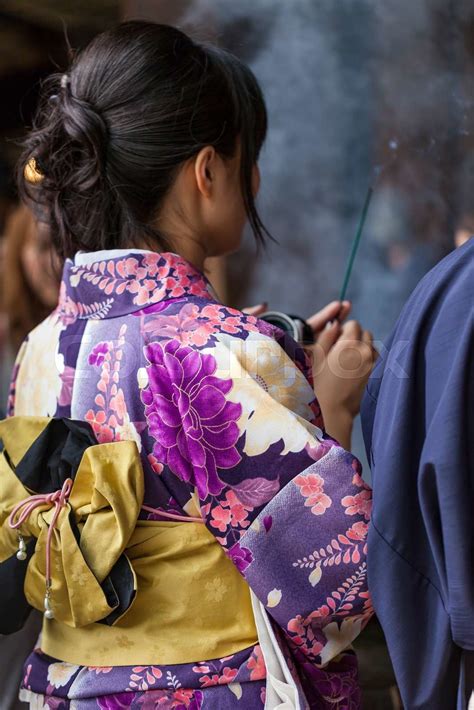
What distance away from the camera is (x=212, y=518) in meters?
1.24

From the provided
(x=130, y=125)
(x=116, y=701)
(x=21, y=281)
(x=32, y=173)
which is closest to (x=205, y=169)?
(x=130, y=125)

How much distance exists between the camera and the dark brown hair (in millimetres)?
1391

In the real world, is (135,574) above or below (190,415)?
below

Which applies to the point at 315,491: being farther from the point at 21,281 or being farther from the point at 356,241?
the point at 21,281

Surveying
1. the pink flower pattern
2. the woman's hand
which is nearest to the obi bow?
the pink flower pattern

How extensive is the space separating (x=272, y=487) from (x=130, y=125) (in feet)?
1.97

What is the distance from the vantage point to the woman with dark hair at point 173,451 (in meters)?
1.21

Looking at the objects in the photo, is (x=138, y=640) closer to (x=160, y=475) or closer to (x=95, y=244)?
(x=160, y=475)

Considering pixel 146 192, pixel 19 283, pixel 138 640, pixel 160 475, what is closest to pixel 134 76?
pixel 146 192

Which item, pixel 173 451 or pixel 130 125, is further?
pixel 130 125

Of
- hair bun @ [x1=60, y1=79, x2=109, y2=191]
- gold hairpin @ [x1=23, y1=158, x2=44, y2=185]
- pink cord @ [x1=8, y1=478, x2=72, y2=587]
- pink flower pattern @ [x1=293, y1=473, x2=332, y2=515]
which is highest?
hair bun @ [x1=60, y1=79, x2=109, y2=191]

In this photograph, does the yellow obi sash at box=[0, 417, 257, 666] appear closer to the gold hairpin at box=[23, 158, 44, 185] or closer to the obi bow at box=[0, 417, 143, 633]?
the obi bow at box=[0, 417, 143, 633]

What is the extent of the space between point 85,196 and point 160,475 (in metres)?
0.49

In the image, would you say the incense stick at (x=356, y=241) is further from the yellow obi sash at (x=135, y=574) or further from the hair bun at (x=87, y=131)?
the yellow obi sash at (x=135, y=574)
